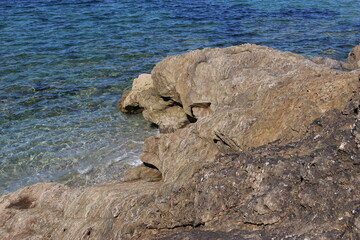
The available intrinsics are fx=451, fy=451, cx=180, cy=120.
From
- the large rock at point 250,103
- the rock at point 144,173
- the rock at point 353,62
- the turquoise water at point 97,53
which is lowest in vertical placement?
the turquoise water at point 97,53

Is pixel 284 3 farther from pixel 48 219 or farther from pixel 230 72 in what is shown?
pixel 48 219

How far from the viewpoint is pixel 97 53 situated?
84.4 ft

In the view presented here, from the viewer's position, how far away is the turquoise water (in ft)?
49.6

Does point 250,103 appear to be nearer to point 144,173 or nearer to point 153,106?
point 144,173

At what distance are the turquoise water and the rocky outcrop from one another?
403cm

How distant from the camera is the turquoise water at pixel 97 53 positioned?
1512 centimetres

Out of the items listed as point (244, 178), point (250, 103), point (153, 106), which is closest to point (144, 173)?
point (250, 103)

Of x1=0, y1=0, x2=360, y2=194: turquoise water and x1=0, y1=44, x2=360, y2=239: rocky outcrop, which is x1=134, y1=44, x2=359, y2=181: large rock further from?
x1=0, y1=0, x2=360, y2=194: turquoise water

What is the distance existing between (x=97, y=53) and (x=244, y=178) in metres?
20.7

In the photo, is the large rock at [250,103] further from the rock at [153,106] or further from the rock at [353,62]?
the rock at [353,62]

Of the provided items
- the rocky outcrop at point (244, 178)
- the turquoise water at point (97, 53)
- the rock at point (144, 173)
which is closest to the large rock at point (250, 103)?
the rocky outcrop at point (244, 178)

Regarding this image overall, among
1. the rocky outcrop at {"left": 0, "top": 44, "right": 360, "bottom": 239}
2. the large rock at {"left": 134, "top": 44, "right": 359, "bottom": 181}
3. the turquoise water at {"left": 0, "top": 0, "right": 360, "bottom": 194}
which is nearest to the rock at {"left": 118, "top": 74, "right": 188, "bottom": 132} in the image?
the turquoise water at {"left": 0, "top": 0, "right": 360, "bottom": 194}

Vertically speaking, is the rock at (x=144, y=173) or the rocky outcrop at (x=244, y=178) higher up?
the rocky outcrop at (x=244, y=178)

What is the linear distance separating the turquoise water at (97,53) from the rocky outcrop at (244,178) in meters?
4.03
